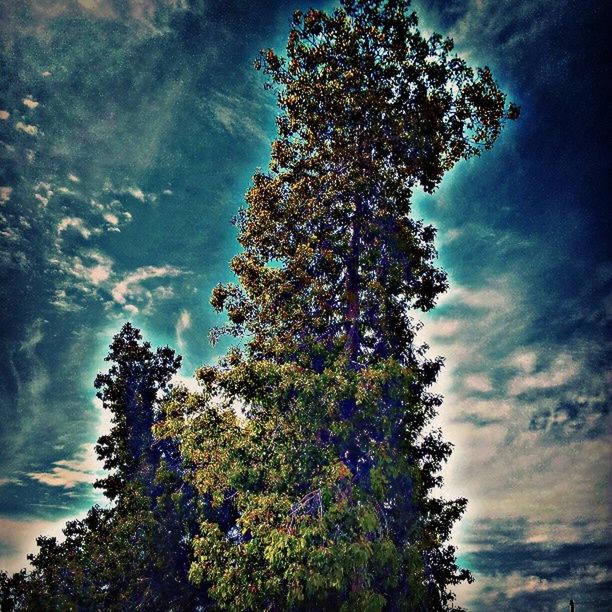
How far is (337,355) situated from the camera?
1153 centimetres

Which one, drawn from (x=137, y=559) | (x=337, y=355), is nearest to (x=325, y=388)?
(x=337, y=355)

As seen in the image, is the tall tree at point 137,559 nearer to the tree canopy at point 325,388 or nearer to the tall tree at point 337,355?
the tree canopy at point 325,388

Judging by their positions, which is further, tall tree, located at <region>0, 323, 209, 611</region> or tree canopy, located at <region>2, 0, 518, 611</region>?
tall tree, located at <region>0, 323, 209, 611</region>

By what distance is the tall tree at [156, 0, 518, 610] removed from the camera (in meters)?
9.65

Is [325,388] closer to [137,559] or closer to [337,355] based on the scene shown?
[337,355]

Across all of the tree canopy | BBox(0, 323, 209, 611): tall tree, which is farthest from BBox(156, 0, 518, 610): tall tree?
BBox(0, 323, 209, 611): tall tree

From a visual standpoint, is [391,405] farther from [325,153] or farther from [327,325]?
[325,153]

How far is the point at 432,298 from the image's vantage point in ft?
46.2

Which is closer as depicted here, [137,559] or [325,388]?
[325,388]

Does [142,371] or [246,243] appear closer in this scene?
[246,243]

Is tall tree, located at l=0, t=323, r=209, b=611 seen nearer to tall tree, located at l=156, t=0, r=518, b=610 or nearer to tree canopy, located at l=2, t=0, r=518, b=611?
tree canopy, located at l=2, t=0, r=518, b=611

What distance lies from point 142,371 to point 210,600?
12.4 m

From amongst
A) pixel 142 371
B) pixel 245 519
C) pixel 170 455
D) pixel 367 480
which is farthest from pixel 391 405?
pixel 142 371

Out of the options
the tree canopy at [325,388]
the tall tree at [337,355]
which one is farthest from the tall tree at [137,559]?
the tall tree at [337,355]
